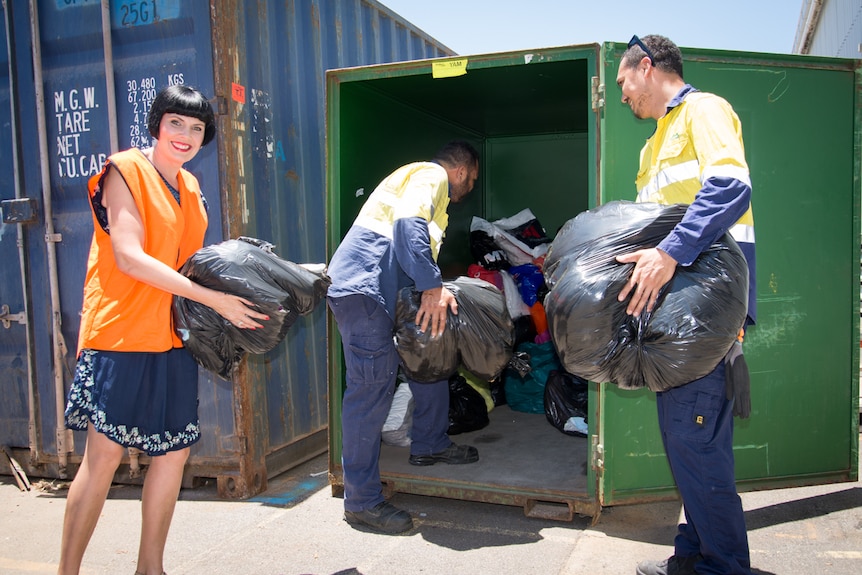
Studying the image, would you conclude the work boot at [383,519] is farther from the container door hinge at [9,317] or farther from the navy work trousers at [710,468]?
the container door hinge at [9,317]

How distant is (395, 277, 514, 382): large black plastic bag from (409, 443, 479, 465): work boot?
2.97 feet

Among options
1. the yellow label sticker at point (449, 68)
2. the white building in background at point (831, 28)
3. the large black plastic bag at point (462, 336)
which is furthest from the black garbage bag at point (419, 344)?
the white building in background at point (831, 28)

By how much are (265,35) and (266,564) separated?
282cm

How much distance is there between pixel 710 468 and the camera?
7.91 feet

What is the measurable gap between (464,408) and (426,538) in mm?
1385

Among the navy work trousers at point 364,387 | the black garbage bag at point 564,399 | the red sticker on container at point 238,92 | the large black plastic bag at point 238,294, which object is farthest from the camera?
the black garbage bag at point 564,399

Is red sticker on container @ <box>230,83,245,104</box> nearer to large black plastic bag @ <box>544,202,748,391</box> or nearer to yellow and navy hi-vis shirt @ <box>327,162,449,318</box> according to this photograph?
yellow and navy hi-vis shirt @ <box>327,162,449,318</box>

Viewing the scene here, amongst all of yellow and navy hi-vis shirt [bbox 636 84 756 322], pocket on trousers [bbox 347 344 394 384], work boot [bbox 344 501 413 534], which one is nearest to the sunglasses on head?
yellow and navy hi-vis shirt [bbox 636 84 756 322]

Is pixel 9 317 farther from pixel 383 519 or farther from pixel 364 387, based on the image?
pixel 383 519

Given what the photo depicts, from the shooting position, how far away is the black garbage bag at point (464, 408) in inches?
181

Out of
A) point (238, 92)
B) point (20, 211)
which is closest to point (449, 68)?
point (238, 92)

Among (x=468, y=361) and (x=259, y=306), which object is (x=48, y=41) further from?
(x=468, y=361)

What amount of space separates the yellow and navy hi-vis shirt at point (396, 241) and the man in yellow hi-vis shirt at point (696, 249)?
39.1 inches

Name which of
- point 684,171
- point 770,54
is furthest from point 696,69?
point 684,171
